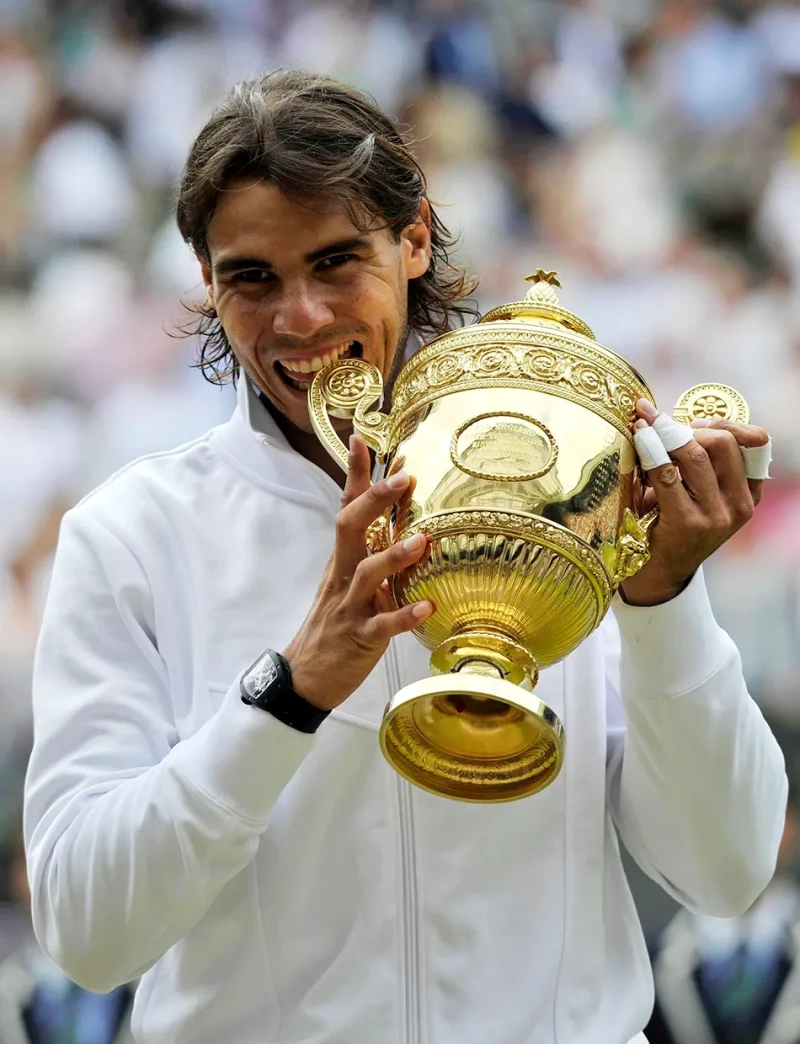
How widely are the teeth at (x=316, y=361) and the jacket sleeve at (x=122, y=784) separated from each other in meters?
0.32

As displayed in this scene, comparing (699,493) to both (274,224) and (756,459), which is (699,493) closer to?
(756,459)

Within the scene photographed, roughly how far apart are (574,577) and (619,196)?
479cm

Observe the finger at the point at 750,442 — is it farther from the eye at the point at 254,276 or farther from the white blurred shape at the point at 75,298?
the white blurred shape at the point at 75,298

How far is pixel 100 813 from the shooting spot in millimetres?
1822

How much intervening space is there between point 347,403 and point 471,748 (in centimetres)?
44

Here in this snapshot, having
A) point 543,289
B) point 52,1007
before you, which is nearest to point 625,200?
point 52,1007

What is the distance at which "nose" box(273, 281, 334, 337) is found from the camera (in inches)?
76.4

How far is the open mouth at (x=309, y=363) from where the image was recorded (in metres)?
1.97

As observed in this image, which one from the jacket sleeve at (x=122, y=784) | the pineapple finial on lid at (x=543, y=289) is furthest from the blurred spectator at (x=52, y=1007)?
the pineapple finial on lid at (x=543, y=289)

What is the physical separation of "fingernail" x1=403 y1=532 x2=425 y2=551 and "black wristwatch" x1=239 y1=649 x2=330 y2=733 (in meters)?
0.29

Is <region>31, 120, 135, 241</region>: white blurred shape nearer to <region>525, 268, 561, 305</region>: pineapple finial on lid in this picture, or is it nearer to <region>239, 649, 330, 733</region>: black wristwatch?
<region>525, 268, 561, 305</region>: pineapple finial on lid

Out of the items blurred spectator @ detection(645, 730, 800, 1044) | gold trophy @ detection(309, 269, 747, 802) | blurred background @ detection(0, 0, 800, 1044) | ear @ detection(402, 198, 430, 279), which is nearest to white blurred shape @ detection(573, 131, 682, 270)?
blurred background @ detection(0, 0, 800, 1044)

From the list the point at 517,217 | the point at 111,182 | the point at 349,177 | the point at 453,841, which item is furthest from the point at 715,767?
the point at 111,182

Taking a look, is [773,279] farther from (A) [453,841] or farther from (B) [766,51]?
(A) [453,841]
